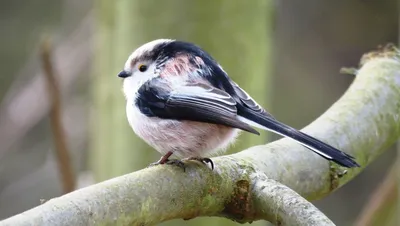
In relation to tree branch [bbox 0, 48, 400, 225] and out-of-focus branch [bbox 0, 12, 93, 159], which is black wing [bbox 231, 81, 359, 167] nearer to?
tree branch [bbox 0, 48, 400, 225]

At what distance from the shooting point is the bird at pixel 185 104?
1.52 m

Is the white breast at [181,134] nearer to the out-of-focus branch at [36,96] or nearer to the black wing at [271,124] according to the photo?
the black wing at [271,124]

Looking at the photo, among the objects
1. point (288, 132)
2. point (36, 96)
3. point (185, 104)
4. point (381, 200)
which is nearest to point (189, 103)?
point (185, 104)

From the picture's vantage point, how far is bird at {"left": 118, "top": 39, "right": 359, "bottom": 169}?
1520 millimetres

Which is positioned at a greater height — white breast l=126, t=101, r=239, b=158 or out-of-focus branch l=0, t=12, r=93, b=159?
white breast l=126, t=101, r=239, b=158

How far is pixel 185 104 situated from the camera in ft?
5.06

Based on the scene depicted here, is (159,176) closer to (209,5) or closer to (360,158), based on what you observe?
(360,158)

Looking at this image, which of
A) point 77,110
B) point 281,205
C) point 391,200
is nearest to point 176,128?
point 281,205

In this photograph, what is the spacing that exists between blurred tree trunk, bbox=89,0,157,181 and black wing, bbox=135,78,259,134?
35cm

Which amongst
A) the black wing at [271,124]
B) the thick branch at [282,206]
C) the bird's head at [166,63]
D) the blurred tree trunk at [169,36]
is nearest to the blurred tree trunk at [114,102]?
the blurred tree trunk at [169,36]

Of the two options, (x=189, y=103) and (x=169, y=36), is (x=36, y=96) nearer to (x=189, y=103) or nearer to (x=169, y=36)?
(x=169, y=36)

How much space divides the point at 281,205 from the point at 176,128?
16.3 inches

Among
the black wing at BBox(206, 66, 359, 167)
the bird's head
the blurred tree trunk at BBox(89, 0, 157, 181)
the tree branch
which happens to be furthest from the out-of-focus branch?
the tree branch

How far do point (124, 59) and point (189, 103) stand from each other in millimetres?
475
